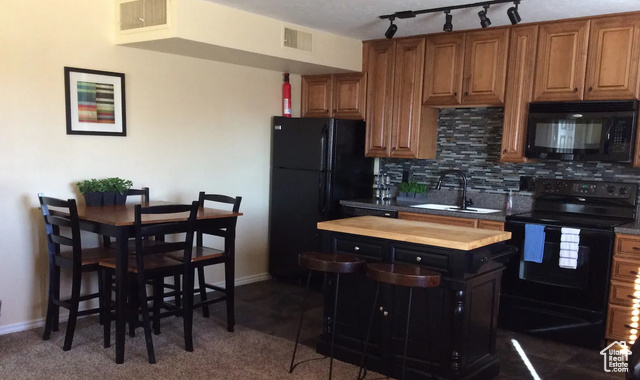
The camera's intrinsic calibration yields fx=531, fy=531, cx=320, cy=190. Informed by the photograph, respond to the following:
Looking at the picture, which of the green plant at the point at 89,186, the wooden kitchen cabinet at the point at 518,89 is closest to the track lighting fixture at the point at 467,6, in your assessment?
the wooden kitchen cabinet at the point at 518,89

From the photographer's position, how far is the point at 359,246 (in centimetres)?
309

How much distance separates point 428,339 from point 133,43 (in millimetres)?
2819

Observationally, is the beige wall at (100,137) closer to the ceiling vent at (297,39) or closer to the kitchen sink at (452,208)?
the ceiling vent at (297,39)

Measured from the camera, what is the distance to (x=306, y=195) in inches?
189

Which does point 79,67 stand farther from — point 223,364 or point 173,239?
point 223,364

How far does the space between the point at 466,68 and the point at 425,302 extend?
7.31 feet

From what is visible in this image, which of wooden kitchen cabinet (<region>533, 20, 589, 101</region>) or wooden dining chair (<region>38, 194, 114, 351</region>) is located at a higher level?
wooden kitchen cabinet (<region>533, 20, 589, 101</region>)

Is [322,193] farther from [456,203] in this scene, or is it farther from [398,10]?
[398,10]

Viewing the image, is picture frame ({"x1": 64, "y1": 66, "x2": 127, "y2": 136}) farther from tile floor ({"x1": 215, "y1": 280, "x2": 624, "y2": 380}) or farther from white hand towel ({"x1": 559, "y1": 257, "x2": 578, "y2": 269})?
white hand towel ({"x1": 559, "y1": 257, "x2": 578, "y2": 269})

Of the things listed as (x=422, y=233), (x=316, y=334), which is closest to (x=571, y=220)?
(x=422, y=233)

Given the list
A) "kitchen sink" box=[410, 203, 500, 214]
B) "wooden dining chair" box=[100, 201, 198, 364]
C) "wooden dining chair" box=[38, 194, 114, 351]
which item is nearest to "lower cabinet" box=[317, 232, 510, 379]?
"wooden dining chair" box=[100, 201, 198, 364]

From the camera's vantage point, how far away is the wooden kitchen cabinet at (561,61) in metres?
3.78

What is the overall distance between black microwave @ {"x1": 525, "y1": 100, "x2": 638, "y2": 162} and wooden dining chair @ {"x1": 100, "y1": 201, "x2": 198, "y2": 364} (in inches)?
100

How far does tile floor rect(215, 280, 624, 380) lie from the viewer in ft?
10.4
